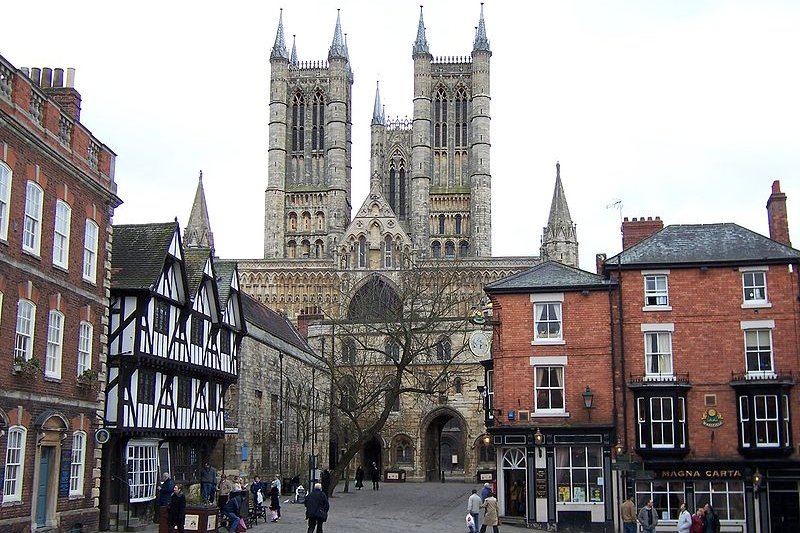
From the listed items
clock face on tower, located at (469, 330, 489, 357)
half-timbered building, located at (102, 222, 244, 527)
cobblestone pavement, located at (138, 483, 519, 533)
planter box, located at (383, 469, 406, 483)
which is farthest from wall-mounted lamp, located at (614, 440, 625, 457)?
planter box, located at (383, 469, 406, 483)

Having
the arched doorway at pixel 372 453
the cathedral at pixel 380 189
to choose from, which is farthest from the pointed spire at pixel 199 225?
the arched doorway at pixel 372 453

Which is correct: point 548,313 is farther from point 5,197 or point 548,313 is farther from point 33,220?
point 5,197

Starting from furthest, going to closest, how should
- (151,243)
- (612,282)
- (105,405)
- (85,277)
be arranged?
(612,282), (151,243), (105,405), (85,277)

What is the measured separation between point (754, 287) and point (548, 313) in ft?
20.3

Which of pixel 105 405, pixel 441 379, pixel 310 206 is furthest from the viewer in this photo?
pixel 310 206

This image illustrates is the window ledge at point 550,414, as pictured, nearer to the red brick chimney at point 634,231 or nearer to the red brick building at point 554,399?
the red brick building at point 554,399

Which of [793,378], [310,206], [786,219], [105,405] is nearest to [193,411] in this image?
[105,405]

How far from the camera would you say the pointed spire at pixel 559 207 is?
99.9 m

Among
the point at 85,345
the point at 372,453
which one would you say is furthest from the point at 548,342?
the point at 372,453

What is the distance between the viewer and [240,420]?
37.1 metres

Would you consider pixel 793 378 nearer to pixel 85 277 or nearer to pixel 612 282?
pixel 612 282

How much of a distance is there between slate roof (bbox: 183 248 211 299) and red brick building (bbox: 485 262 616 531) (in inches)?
364

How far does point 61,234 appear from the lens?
72.6 feet

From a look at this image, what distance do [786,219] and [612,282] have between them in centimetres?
666
